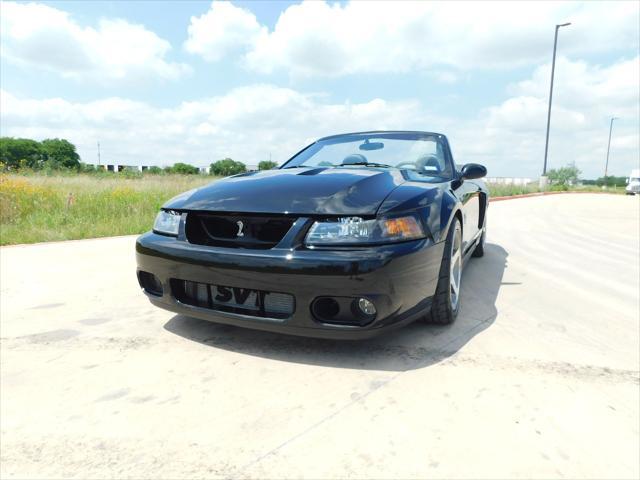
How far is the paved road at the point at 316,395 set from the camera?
4.17 ft

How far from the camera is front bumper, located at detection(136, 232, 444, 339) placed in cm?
173

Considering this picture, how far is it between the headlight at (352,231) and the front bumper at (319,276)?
48mm

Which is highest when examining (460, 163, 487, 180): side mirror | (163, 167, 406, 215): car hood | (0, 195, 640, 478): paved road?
(460, 163, 487, 180): side mirror

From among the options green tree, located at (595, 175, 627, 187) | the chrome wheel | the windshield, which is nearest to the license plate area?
the chrome wheel

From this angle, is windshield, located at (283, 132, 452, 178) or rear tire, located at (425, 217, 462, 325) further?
Result: windshield, located at (283, 132, 452, 178)

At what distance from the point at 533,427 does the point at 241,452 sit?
39.6 inches

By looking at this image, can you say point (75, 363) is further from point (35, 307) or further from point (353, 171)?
point (353, 171)

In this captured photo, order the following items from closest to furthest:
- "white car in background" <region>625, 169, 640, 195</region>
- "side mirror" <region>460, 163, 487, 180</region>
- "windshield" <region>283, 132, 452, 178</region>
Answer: "side mirror" <region>460, 163, 487, 180</region>
"windshield" <region>283, 132, 452, 178</region>
"white car in background" <region>625, 169, 640, 195</region>

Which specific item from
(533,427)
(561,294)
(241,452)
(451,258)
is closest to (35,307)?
(241,452)

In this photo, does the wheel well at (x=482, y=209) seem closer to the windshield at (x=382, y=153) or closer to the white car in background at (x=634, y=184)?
the windshield at (x=382, y=153)

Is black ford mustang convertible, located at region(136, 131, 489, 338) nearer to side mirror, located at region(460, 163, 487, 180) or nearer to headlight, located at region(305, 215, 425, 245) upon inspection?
headlight, located at region(305, 215, 425, 245)

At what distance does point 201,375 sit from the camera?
1.79m

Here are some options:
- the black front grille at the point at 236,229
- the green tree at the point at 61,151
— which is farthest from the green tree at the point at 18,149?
the black front grille at the point at 236,229

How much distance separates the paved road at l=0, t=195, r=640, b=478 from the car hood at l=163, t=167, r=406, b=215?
2.31ft
